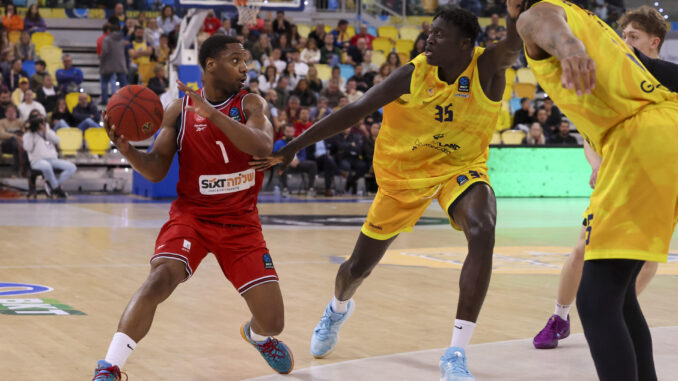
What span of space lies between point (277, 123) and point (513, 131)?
16.5ft

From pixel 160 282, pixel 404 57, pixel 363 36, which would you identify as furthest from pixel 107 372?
pixel 404 57

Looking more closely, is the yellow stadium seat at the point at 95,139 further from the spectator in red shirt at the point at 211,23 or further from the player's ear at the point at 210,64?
the player's ear at the point at 210,64

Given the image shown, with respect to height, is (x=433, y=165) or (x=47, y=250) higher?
(x=433, y=165)

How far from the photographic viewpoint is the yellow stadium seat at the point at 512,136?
64.1 ft

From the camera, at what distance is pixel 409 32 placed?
23.4 m

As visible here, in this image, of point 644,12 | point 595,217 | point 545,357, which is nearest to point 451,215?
point 545,357

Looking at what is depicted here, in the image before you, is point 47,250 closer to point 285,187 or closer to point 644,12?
point 644,12

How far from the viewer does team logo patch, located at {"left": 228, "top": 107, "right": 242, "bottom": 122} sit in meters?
4.80

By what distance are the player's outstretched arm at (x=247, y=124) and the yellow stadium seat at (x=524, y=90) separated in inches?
706

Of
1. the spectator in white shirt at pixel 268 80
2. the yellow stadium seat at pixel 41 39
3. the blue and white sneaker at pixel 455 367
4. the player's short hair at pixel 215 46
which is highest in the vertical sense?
the player's short hair at pixel 215 46

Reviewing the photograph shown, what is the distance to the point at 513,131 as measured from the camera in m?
19.7

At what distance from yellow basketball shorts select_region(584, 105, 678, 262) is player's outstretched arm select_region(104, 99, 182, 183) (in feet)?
7.10

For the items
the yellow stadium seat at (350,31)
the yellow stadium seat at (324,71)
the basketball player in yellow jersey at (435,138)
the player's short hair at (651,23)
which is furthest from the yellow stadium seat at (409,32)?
the player's short hair at (651,23)

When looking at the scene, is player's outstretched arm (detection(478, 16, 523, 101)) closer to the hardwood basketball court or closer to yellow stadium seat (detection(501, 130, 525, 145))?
the hardwood basketball court
